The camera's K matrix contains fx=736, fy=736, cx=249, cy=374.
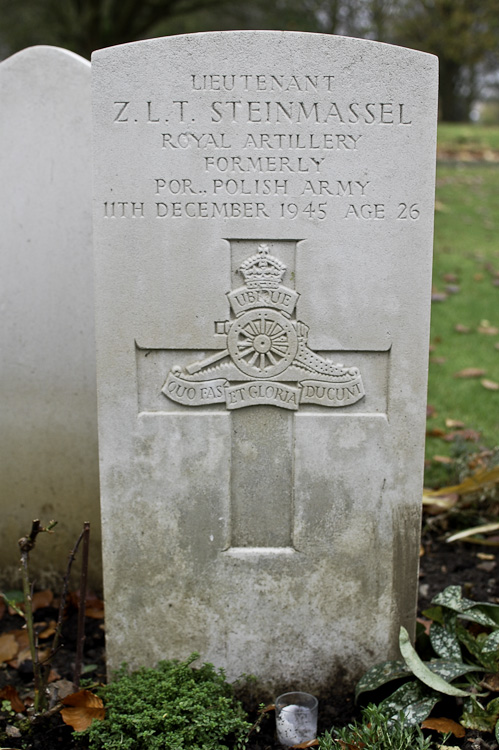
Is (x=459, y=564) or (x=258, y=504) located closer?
(x=258, y=504)

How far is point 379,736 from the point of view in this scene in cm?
228

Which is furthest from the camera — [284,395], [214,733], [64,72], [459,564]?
[459,564]

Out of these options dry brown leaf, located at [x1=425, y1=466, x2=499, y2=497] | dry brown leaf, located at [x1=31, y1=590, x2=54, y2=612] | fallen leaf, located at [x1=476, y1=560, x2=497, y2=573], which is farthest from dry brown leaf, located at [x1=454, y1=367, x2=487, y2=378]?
dry brown leaf, located at [x1=31, y1=590, x2=54, y2=612]

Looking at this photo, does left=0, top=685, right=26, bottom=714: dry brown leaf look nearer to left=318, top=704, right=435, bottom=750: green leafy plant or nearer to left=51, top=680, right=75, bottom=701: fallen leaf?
left=51, top=680, right=75, bottom=701: fallen leaf

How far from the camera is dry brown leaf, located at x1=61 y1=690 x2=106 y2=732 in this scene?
94.9 inches

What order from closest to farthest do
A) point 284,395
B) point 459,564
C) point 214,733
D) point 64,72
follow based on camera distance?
point 214,733
point 284,395
point 64,72
point 459,564

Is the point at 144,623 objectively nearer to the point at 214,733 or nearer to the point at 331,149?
the point at 214,733

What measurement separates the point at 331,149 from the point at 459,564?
212 centimetres

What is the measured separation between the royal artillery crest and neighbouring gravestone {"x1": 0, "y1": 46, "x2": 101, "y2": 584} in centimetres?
85

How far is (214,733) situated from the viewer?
238 centimetres

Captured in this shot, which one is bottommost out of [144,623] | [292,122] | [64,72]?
[144,623]

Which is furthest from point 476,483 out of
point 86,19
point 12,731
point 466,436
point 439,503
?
point 86,19

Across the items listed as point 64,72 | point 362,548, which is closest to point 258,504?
point 362,548

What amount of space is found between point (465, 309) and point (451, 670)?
441cm
